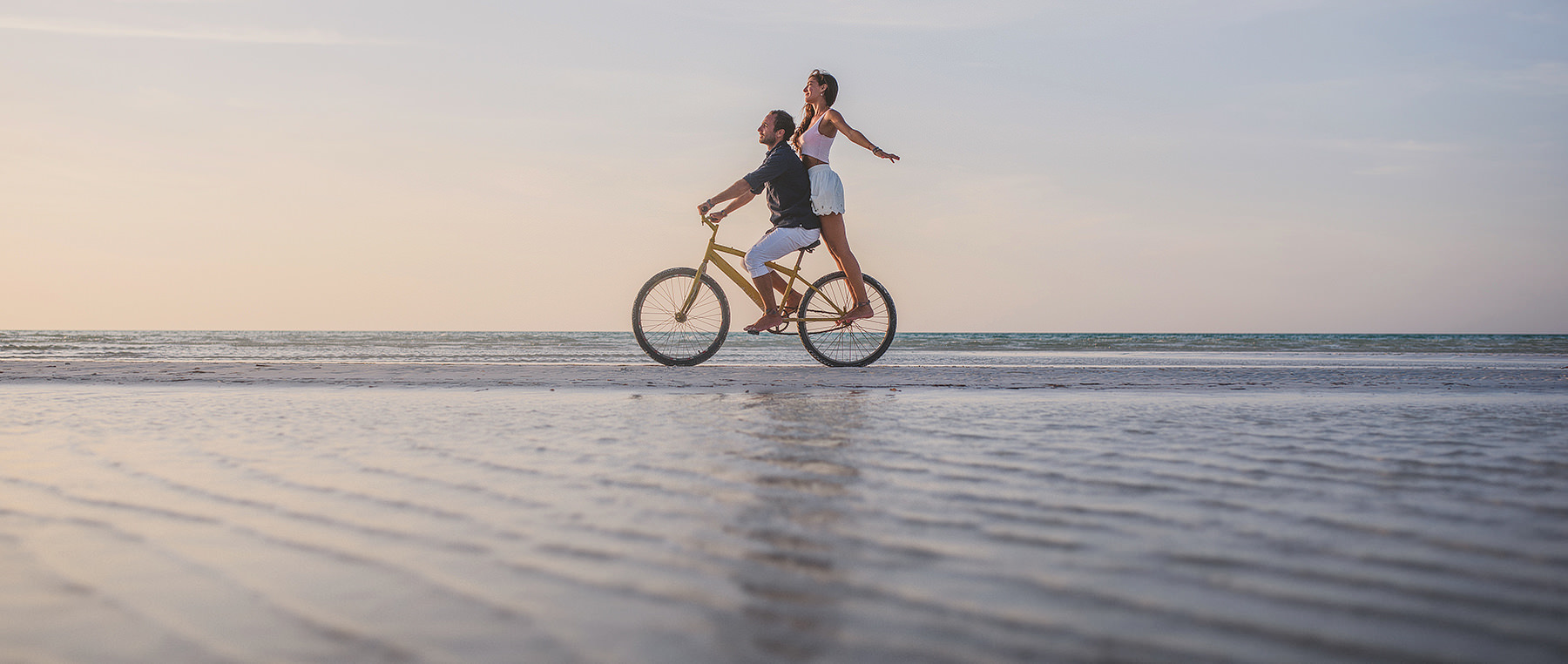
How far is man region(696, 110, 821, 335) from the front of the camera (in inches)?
273

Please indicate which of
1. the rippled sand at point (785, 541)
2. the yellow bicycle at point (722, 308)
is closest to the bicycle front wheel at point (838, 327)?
the yellow bicycle at point (722, 308)

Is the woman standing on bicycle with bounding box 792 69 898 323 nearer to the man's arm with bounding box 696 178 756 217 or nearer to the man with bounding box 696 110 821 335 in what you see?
the man with bounding box 696 110 821 335

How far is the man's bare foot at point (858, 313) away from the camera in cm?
733

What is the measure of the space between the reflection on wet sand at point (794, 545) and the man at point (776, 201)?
13.8 feet

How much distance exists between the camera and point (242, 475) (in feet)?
7.27

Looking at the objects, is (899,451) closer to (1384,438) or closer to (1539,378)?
(1384,438)

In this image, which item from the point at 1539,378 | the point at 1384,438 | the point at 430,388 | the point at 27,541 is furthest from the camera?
the point at 1539,378

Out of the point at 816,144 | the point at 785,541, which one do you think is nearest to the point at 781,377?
the point at 816,144

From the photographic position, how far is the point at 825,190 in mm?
6934

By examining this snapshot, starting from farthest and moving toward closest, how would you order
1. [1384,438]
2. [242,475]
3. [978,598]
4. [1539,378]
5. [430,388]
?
1. [1539,378]
2. [430,388]
3. [1384,438]
4. [242,475]
5. [978,598]

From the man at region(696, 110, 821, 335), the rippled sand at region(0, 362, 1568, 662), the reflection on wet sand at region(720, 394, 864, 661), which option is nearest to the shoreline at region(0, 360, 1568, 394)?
the man at region(696, 110, 821, 335)

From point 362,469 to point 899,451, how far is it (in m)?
1.45

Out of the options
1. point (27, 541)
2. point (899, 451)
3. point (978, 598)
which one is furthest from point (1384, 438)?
point (27, 541)

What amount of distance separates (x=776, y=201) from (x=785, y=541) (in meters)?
5.77
